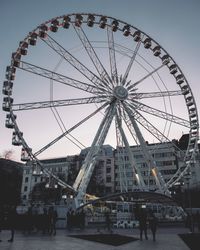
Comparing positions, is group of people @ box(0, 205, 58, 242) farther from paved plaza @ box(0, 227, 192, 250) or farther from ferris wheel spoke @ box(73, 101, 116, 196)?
ferris wheel spoke @ box(73, 101, 116, 196)

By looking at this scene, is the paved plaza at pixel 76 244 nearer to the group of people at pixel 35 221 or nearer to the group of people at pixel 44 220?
the group of people at pixel 35 221

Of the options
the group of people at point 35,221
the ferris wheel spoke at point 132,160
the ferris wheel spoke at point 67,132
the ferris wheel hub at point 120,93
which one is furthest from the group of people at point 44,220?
the ferris wheel hub at point 120,93

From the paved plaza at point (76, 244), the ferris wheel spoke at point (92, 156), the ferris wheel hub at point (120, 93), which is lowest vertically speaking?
the paved plaza at point (76, 244)

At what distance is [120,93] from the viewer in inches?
1063

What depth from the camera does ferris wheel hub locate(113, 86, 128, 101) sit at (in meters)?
26.8

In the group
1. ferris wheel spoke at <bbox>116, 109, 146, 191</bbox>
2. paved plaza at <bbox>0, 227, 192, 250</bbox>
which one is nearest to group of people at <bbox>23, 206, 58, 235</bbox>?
paved plaza at <bbox>0, 227, 192, 250</bbox>

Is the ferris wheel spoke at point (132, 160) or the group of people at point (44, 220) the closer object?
the group of people at point (44, 220)

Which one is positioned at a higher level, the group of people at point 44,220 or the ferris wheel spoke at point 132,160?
the ferris wheel spoke at point 132,160

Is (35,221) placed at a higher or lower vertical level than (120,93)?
lower

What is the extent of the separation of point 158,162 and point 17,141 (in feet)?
190

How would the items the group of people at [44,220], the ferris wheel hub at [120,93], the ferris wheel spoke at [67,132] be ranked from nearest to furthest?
1. the group of people at [44,220]
2. the ferris wheel spoke at [67,132]
3. the ferris wheel hub at [120,93]

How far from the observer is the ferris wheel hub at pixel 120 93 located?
2678 centimetres

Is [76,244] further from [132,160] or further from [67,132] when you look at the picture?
[132,160]

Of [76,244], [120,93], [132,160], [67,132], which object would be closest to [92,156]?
[67,132]
